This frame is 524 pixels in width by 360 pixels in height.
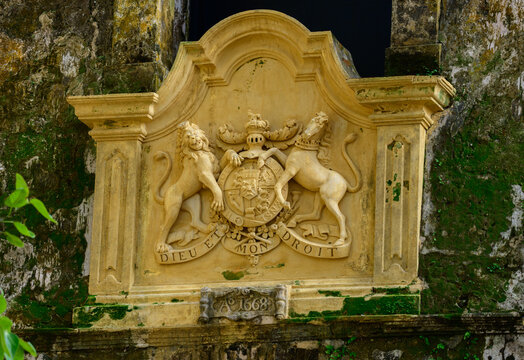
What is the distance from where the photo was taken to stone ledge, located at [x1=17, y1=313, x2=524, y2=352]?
31.0 feet

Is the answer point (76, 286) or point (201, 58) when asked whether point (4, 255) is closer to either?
point (76, 286)

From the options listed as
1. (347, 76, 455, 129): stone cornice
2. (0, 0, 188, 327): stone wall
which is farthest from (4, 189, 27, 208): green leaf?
(0, 0, 188, 327): stone wall

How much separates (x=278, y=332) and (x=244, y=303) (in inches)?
14.4

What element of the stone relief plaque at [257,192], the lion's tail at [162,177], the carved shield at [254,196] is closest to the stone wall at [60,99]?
the lion's tail at [162,177]

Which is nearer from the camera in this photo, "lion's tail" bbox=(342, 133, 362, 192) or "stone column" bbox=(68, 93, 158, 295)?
"lion's tail" bbox=(342, 133, 362, 192)

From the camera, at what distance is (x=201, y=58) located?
10.8 meters

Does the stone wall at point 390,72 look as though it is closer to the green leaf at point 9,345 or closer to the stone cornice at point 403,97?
the stone cornice at point 403,97

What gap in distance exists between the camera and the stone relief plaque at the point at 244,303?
32.4 feet

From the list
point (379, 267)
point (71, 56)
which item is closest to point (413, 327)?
point (379, 267)

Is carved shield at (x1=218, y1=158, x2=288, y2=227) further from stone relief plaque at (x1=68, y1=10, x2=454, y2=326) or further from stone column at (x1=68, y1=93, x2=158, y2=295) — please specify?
stone column at (x1=68, y1=93, x2=158, y2=295)

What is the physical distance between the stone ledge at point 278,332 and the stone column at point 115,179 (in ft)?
1.54

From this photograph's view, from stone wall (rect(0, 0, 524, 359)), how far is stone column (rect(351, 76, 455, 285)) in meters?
0.16

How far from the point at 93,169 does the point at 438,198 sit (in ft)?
10.1

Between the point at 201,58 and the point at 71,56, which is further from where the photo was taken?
the point at 71,56
